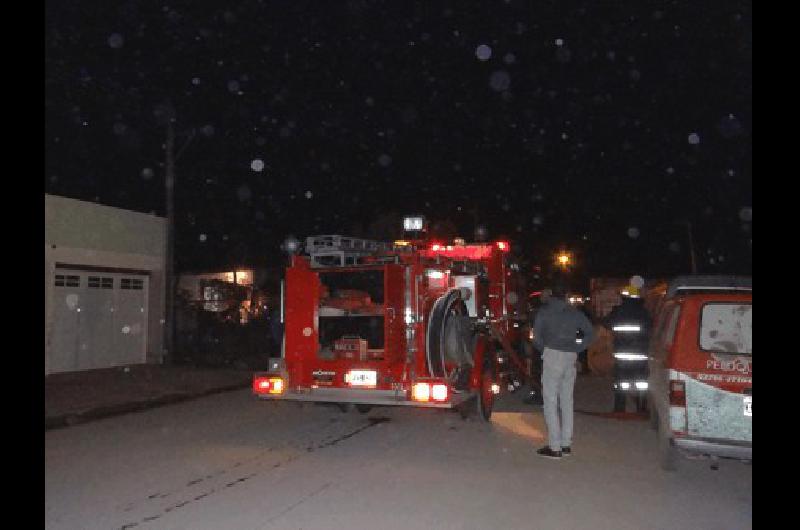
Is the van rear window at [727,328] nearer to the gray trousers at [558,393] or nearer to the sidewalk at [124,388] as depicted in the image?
the gray trousers at [558,393]

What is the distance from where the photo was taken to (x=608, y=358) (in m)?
16.9

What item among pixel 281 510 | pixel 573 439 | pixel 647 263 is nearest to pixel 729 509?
pixel 573 439

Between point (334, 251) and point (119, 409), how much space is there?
491 cm

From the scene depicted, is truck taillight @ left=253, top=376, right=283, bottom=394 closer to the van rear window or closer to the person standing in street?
the person standing in street

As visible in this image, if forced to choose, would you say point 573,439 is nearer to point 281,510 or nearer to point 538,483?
point 538,483

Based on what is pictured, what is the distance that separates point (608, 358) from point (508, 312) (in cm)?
488

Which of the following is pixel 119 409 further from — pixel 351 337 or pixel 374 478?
pixel 374 478

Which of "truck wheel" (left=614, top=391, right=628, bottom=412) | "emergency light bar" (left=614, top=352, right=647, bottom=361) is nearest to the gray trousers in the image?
"emergency light bar" (left=614, top=352, right=647, bottom=361)

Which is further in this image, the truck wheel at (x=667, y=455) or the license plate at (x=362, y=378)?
the license plate at (x=362, y=378)

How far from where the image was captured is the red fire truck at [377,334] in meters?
9.23

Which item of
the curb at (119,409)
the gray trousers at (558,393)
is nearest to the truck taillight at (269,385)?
the curb at (119,409)

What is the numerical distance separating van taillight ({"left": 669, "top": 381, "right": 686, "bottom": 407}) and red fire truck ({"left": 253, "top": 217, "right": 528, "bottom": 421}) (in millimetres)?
2819

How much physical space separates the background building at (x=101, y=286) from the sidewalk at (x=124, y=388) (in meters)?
0.61
